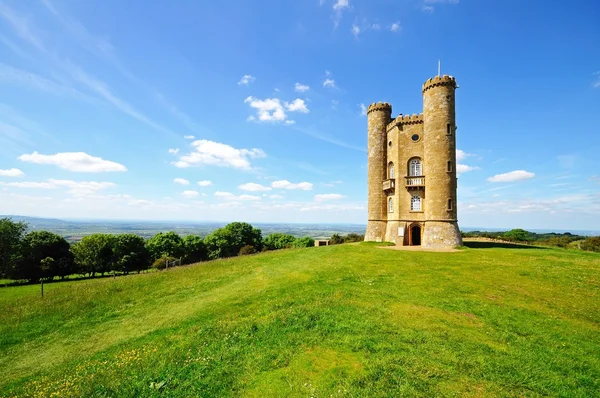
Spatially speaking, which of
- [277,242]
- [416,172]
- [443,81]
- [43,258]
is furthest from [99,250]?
[443,81]

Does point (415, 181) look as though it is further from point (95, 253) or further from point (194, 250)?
point (95, 253)

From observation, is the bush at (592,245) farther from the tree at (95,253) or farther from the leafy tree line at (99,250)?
the tree at (95,253)

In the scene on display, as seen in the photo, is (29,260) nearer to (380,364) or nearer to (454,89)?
(380,364)

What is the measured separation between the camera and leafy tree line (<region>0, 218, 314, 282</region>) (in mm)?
48938

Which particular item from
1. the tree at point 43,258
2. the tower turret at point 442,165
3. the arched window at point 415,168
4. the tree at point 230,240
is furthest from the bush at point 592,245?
the tree at point 43,258

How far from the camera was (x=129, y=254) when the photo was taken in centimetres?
6016

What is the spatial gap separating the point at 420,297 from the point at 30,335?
21835mm

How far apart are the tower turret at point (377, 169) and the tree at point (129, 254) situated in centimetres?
5171

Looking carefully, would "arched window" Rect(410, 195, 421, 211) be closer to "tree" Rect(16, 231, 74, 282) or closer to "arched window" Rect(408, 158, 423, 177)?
"arched window" Rect(408, 158, 423, 177)

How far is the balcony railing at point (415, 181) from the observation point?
33719 mm

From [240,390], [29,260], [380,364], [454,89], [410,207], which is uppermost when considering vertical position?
[454,89]

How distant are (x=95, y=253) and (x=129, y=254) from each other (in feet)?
20.0

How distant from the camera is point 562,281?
16562 millimetres

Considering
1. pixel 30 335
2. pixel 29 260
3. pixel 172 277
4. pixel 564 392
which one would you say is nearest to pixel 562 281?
pixel 564 392
